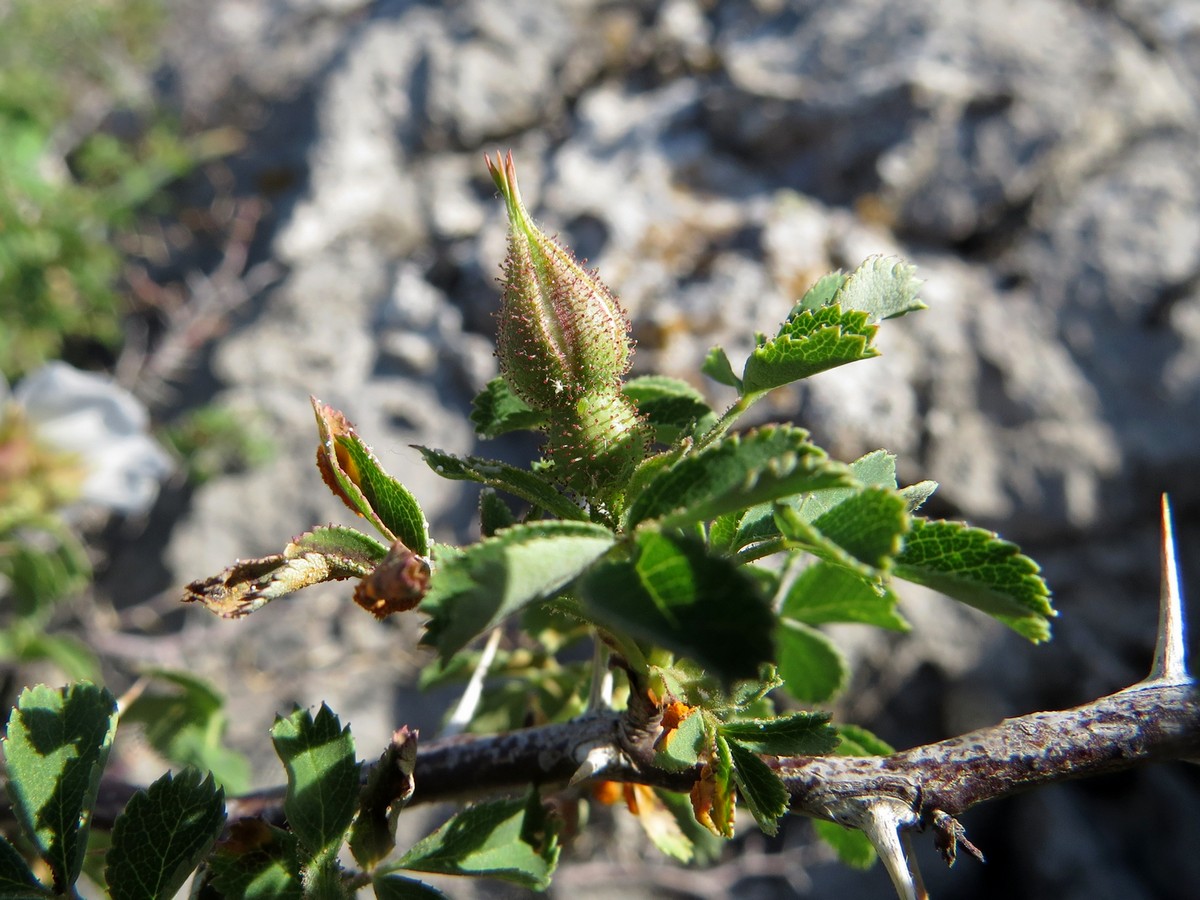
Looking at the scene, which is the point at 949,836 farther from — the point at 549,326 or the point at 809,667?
the point at 549,326

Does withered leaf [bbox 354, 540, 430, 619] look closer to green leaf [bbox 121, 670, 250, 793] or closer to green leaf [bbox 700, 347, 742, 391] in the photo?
green leaf [bbox 700, 347, 742, 391]

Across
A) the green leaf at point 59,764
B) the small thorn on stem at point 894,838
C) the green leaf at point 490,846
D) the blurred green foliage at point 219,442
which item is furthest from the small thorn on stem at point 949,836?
the blurred green foliage at point 219,442

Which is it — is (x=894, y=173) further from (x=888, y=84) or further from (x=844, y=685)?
(x=844, y=685)

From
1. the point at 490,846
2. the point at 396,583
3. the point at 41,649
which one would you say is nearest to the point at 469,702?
the point at 490,846

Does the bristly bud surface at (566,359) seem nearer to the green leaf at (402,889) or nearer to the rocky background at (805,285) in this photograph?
the green leaf at (402,889)

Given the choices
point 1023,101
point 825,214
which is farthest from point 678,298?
point 1023,101

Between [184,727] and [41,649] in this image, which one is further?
[41,649]

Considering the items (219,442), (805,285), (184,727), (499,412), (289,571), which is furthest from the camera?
(219,442)
